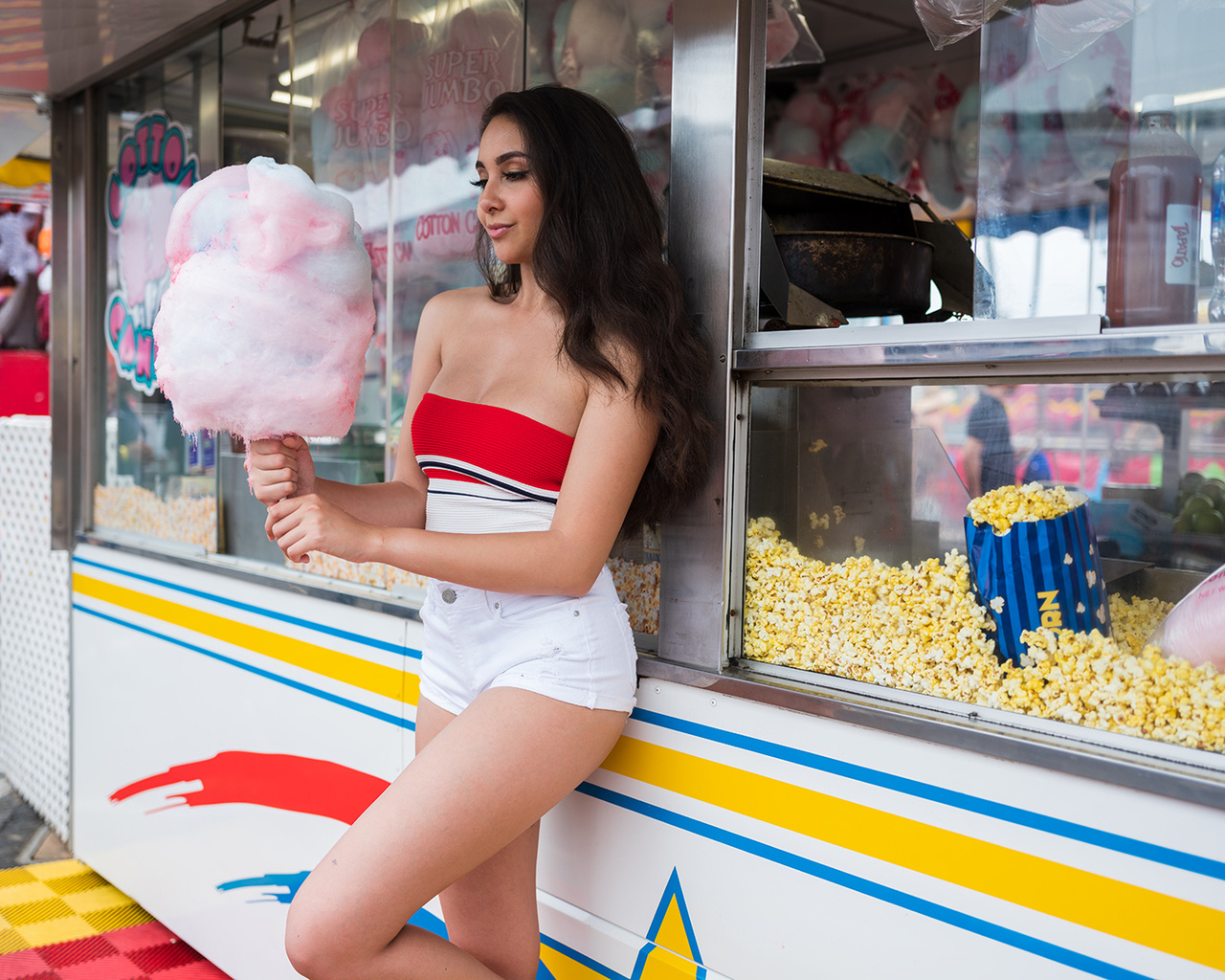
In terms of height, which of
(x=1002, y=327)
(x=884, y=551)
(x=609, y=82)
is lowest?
(x=884, y=551)

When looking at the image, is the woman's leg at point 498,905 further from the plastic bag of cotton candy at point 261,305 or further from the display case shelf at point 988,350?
the display case shelf at point 988,350

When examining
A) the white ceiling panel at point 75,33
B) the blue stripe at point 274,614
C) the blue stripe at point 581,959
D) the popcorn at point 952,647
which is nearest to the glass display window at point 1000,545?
the popcorn at point 952,647

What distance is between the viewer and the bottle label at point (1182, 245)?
4.19 ft

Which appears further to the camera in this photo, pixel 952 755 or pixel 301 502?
pixel 301 502

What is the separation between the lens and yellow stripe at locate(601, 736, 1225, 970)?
1.12 metres

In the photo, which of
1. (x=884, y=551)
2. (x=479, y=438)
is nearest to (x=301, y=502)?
(x=479, y=438)

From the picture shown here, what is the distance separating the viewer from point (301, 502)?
144 cm

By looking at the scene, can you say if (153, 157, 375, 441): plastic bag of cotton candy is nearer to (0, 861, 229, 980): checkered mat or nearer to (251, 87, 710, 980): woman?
(251, 87, 710, 980): woman

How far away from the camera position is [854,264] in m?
1.81

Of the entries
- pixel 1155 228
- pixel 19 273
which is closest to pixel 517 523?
pixel 1155 228

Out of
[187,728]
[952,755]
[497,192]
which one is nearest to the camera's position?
[952,755]

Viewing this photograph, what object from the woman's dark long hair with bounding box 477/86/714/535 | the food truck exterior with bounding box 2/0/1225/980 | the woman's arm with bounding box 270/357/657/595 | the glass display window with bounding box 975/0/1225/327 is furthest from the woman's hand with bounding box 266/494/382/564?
the glass display window with bounding box 975/0/1225/327

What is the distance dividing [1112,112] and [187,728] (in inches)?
101

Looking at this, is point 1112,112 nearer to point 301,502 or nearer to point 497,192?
point 497,192
